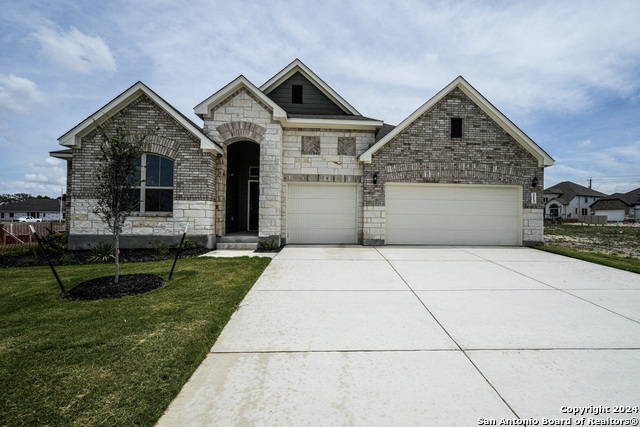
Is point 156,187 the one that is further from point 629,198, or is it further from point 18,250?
point 629,198

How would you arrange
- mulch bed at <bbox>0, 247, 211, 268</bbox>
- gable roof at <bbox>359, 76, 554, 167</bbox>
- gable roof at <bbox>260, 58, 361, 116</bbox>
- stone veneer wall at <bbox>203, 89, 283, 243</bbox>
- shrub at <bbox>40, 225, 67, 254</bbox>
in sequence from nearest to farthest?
mulch bed at <bbox>0, 247, 211, 268</bbox>, shrub at <bbox>40, 225, 67, 254</bbox>, stone veneer wall at <bbox>203, 89, 283, 243</bbox>, gable roof at <bbox>359, 76, 554, 167</bbox>, gable roof at <bbox>260, 58, 361, 116</bbox>

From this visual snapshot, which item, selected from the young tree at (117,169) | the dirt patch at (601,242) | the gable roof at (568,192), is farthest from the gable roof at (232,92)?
the gable roof at (568,192)

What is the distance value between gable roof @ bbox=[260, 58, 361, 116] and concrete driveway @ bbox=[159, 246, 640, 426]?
9387 mm

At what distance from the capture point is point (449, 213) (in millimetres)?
11258

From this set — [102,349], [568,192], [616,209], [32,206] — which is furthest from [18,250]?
[32,206]

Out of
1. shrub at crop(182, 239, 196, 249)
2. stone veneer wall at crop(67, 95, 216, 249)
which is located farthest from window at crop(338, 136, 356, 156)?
shrub at crop(182, 239, 196, 249)

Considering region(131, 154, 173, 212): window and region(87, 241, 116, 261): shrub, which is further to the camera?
region(131, 154, 173, 212): window

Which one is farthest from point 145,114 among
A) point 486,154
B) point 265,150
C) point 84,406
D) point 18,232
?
point 486,154

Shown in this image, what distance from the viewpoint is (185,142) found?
31.6 feet

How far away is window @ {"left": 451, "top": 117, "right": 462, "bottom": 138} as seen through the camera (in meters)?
11.0

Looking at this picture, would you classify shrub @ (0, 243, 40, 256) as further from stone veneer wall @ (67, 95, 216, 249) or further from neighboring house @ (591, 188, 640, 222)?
neighboring house @ (591, 188, 640, 222)

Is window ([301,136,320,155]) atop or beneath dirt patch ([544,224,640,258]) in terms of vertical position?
atop

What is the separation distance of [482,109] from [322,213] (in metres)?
7.24

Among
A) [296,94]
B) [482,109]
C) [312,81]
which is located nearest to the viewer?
[482,109]
